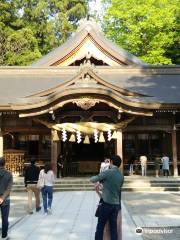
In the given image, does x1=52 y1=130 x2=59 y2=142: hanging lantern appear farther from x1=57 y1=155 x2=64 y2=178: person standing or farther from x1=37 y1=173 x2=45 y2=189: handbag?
x1=37 y1=173 x2=45 y2=189: handbag

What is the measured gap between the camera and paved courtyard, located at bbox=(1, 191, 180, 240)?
8.17 metres

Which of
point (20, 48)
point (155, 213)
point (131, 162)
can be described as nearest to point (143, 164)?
point (131, 162)

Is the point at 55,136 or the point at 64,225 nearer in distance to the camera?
the point at 64,225

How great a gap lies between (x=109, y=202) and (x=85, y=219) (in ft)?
13.3

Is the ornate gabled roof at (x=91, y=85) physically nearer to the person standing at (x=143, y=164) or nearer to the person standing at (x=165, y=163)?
the person standing at (x=165, y=163)

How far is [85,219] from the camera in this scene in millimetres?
10023

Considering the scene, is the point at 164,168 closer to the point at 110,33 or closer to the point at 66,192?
the point at 66,192

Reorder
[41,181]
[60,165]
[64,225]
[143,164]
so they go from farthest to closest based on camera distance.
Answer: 1. [143,164]
2. [60,165]
3. [41,181]
4. [64,225]

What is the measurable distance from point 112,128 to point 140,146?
13.8ft

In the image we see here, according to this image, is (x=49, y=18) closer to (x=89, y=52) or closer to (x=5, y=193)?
(x=89, y=52)

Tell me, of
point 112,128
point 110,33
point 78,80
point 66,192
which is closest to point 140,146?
point 112,128

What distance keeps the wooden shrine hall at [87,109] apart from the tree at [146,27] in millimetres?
10293

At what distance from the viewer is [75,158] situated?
2356 centimetres

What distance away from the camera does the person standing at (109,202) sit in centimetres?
619
